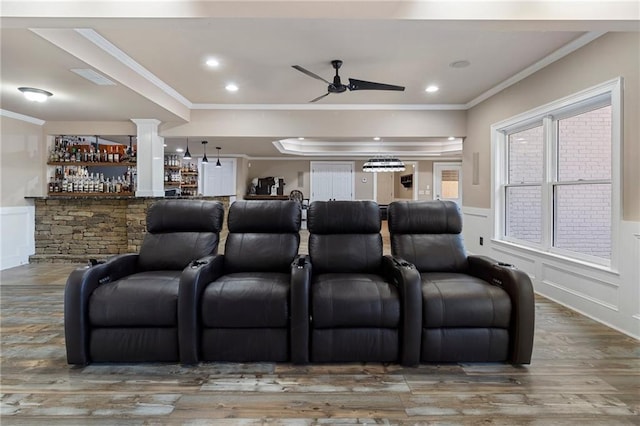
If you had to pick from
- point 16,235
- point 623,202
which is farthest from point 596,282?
point 16,235

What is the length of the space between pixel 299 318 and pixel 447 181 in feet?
31.2

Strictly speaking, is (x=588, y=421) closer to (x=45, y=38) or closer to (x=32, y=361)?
(x=32, y=361)

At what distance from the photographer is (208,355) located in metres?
2.34

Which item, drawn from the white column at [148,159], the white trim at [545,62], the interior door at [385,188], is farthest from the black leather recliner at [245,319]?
the interior door at [385,188]

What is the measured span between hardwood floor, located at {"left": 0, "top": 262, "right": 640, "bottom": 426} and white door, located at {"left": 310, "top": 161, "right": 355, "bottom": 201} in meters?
8.52

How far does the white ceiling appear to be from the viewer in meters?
2.28

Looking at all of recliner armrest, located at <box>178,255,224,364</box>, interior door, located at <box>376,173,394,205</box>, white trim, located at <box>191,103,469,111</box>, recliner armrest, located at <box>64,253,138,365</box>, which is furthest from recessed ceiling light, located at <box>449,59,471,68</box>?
interior door, located at <box>376,173,394,205</box>

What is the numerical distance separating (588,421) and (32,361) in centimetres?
348

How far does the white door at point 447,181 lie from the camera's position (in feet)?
34.6

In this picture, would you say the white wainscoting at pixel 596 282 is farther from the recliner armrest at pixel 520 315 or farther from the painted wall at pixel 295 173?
the painted wall at pixel 295 173

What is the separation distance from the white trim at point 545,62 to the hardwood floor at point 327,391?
107 inches

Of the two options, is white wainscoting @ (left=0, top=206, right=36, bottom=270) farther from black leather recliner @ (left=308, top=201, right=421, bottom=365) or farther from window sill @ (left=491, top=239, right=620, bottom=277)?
window sill @ (left=491, top=239, right=620, bottom=277)

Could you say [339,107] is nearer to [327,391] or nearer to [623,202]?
[623,202]

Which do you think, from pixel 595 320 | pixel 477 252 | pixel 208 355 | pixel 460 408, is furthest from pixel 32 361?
pixel 477 252
